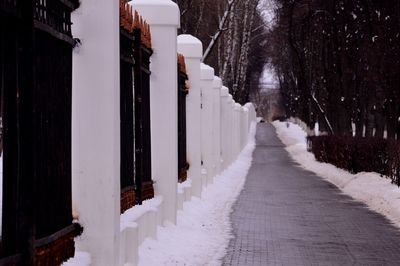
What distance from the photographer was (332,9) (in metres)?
36.0

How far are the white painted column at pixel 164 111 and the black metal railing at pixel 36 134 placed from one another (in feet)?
15.4

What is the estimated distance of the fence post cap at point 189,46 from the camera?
14.6 m

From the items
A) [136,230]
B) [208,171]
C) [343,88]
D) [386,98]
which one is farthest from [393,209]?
[343,88]

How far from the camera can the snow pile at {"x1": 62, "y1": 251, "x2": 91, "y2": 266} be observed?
5.90 meters

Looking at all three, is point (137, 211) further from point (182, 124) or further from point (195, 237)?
point (182, 124)

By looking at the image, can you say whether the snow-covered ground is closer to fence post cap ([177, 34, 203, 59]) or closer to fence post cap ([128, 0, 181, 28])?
fence post cap ([177, 34, 203, 59])

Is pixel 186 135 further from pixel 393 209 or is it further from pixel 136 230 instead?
pixel 136 230

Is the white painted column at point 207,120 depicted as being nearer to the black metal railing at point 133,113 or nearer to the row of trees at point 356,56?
the row of trees at point 356,56

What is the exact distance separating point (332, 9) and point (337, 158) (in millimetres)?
9663

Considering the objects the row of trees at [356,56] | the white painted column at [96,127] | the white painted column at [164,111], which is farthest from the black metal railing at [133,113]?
the row of trees at [356,56]

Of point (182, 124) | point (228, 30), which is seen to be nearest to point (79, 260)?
point (182, 124)

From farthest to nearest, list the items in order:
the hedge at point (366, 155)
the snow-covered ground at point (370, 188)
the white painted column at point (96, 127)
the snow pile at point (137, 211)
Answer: the hedge at point (366, 155), the snow-covered ground at point (370, 188), the snow pile at point (137, 211), the white painted column at point (96, 127)

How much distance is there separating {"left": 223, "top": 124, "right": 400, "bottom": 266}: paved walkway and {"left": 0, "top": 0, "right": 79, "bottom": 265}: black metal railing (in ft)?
11.9

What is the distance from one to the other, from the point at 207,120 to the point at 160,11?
401 inches
